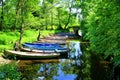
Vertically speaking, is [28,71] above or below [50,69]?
above

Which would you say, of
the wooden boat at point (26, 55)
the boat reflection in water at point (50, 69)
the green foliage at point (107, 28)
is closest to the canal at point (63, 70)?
the boat reflection in water at point (50, 69)

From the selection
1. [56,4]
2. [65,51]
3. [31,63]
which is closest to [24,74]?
[31,63]

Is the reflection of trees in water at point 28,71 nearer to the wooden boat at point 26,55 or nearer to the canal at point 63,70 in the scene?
the canal at point 63,70

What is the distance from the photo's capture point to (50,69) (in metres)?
26.9

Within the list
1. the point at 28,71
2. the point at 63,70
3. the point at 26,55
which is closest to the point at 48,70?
the point at 63,70

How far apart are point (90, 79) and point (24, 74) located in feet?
19.8

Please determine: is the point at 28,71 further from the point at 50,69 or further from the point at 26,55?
the point at 26,55

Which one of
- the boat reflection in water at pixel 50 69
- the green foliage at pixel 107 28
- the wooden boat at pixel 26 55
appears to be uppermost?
the green foliage at pixel 107 28

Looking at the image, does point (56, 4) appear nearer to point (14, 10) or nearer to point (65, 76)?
point (14, 10)

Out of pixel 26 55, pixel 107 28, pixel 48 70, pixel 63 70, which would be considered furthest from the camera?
pixel 26 55

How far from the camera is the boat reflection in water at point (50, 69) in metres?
23.6

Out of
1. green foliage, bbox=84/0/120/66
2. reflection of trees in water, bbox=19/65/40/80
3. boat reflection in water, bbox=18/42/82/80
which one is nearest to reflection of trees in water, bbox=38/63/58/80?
boat reflection in water, bbox=18/42/82/80

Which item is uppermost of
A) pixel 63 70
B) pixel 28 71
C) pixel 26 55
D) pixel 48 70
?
pixel 26 55

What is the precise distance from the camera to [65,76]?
24281 mm
